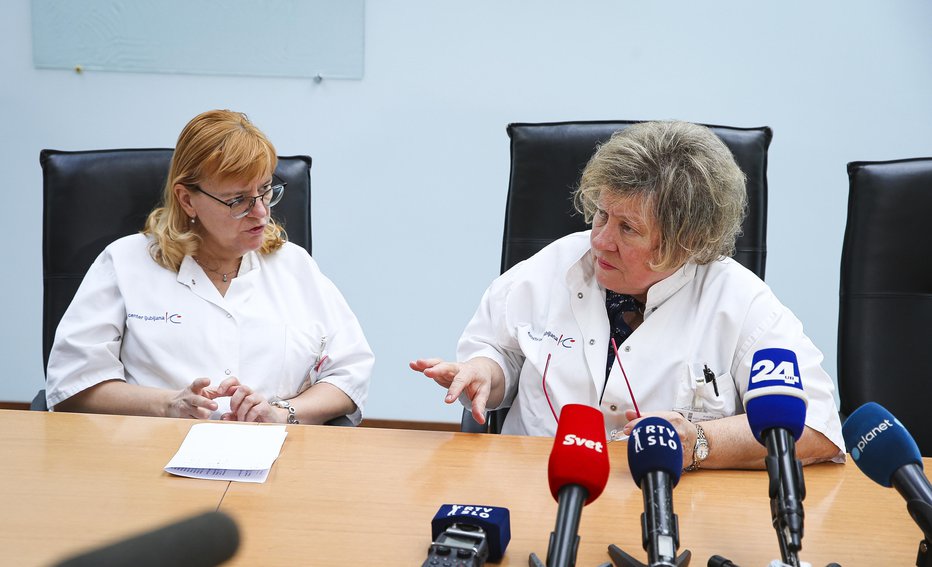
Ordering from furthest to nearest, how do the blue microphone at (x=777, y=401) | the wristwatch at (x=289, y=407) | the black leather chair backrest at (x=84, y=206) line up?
the black leather chair backrest at (x=84, y=206), the wristwatch at (x=289, y=407), the blue microphone at (x=777, y=401)

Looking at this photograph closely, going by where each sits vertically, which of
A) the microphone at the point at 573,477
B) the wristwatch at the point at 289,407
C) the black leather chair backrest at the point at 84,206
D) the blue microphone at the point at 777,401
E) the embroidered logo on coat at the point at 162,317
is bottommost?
the wristwatch at the point at 289,407

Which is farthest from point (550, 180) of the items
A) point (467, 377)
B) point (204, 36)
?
point (204, 36)

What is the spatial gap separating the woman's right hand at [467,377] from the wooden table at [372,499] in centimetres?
8

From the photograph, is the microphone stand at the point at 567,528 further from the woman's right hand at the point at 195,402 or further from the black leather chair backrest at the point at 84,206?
the black leather chair backrest at the point at 84,206

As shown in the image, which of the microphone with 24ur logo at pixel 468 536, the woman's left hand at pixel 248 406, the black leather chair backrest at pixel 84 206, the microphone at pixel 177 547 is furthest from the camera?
the black leather chair backrest at pixel 84 206

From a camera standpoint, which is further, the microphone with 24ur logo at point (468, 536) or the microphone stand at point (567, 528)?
the microphone with 24ur logo at point (468, 536)

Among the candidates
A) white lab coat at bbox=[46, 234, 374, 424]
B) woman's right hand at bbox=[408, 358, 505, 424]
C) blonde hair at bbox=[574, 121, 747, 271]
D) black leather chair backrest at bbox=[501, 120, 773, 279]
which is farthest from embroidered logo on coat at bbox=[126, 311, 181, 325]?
blonde hair at bbox=[574, 121, 747, 271]

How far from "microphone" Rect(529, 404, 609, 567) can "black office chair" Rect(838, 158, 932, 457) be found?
3.62ft

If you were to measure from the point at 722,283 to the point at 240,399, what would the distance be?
1016mm

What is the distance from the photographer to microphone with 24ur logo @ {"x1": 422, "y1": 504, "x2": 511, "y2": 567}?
981 millimetres

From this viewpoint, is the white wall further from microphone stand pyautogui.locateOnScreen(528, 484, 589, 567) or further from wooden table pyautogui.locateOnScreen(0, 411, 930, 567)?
microphone stand pyautogui.locateOnScreen(528, 484, 589, 567)

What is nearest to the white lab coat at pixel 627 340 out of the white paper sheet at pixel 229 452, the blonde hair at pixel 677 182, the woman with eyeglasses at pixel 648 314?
the woman with eyeglasses at pixel 648 314

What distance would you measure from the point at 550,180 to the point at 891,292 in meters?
0.78

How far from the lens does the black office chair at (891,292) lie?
169cm
